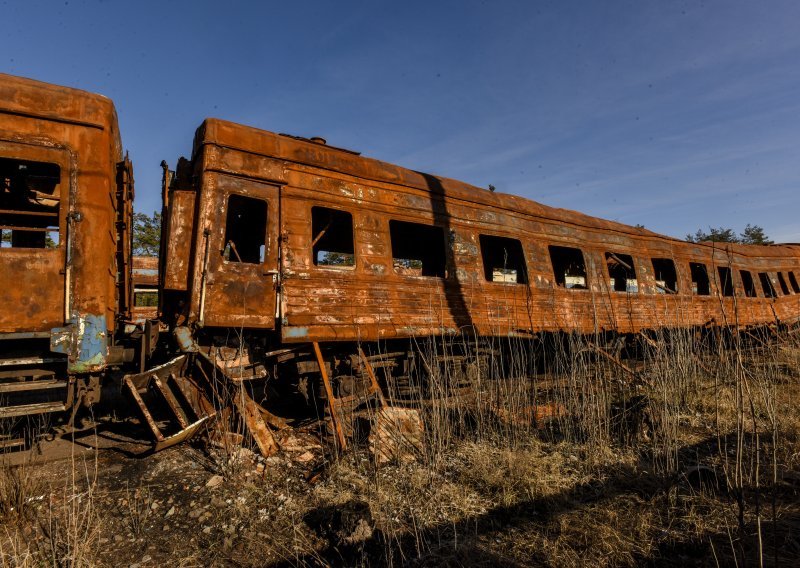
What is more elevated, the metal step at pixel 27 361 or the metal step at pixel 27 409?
the metal step at pixel 27 361

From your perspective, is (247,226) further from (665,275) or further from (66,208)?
(665,275)

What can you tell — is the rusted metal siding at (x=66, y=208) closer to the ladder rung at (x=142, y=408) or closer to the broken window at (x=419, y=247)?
the ladder rung at (x=142, y=408)

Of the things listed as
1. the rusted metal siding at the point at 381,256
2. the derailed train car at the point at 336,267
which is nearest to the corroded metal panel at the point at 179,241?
the derailed train car at the point at 336,267

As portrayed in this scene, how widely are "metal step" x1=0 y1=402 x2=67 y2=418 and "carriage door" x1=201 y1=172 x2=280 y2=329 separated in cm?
149

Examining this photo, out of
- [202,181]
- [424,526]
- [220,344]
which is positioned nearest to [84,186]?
[202,181]

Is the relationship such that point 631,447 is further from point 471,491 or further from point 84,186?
point 84,186

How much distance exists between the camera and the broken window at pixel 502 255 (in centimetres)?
808

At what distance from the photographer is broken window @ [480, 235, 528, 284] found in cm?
808

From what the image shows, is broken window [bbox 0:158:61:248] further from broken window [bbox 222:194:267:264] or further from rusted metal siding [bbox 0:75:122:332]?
broken window [bbox 222:194:267:264]

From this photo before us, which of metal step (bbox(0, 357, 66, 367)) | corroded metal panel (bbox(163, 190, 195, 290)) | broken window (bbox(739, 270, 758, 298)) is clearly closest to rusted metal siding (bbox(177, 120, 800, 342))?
corroded metal panel (bbox(163, 190, 195, 290))

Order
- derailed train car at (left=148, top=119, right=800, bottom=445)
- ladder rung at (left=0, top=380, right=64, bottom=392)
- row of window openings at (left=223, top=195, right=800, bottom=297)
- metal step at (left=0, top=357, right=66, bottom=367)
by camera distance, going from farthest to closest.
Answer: row of window openings at (left=223, top=195, right=800, bottom=297)
derailed train car at (left=148, top=119, right=800, bottom=445)
metal step at (left=0, top=357, right=66, bottom=367)
ladder rung at (left=0, top=380, right=64, bottom=392)

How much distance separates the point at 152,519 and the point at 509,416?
137 inches

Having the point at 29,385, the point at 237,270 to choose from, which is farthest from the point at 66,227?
the point at 237,270

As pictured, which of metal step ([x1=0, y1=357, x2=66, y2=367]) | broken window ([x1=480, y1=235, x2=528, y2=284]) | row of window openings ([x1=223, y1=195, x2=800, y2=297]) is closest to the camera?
metal step ([x1=0, y1=357, x2=66, y2=367])
